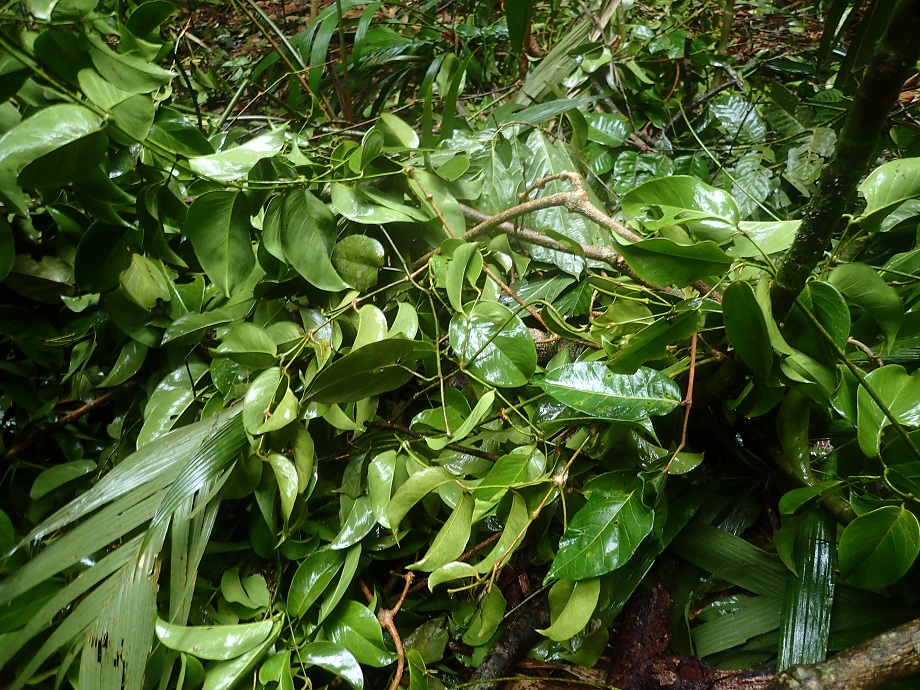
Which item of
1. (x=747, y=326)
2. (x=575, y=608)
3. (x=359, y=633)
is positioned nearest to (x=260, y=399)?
(x=359, y=633)

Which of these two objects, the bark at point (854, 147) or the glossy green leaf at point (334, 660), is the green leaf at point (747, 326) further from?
the glossy green leaf at point (334, 660)

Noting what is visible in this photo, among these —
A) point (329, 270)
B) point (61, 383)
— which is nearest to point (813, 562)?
point (329, 270)

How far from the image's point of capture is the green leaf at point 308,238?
770 millimetres

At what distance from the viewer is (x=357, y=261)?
2.70ft

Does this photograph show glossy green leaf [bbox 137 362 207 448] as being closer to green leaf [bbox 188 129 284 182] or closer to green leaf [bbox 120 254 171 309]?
green leaf [bbox 120 254 171 309]

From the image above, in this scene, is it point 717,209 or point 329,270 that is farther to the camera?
point 329,270

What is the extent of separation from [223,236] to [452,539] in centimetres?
47

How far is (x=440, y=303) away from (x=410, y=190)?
0.18 metres

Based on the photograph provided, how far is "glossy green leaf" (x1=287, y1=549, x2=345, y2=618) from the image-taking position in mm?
762

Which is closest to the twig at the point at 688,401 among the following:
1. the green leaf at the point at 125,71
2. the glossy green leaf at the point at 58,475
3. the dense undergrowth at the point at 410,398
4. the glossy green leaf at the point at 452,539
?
the dense undergrowth at the point at 410,398

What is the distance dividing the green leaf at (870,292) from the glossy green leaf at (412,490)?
1.42 ft

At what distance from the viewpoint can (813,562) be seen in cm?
65

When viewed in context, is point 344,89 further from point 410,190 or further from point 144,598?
point 144,598

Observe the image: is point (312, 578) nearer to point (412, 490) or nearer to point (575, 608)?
point (412, 490)
